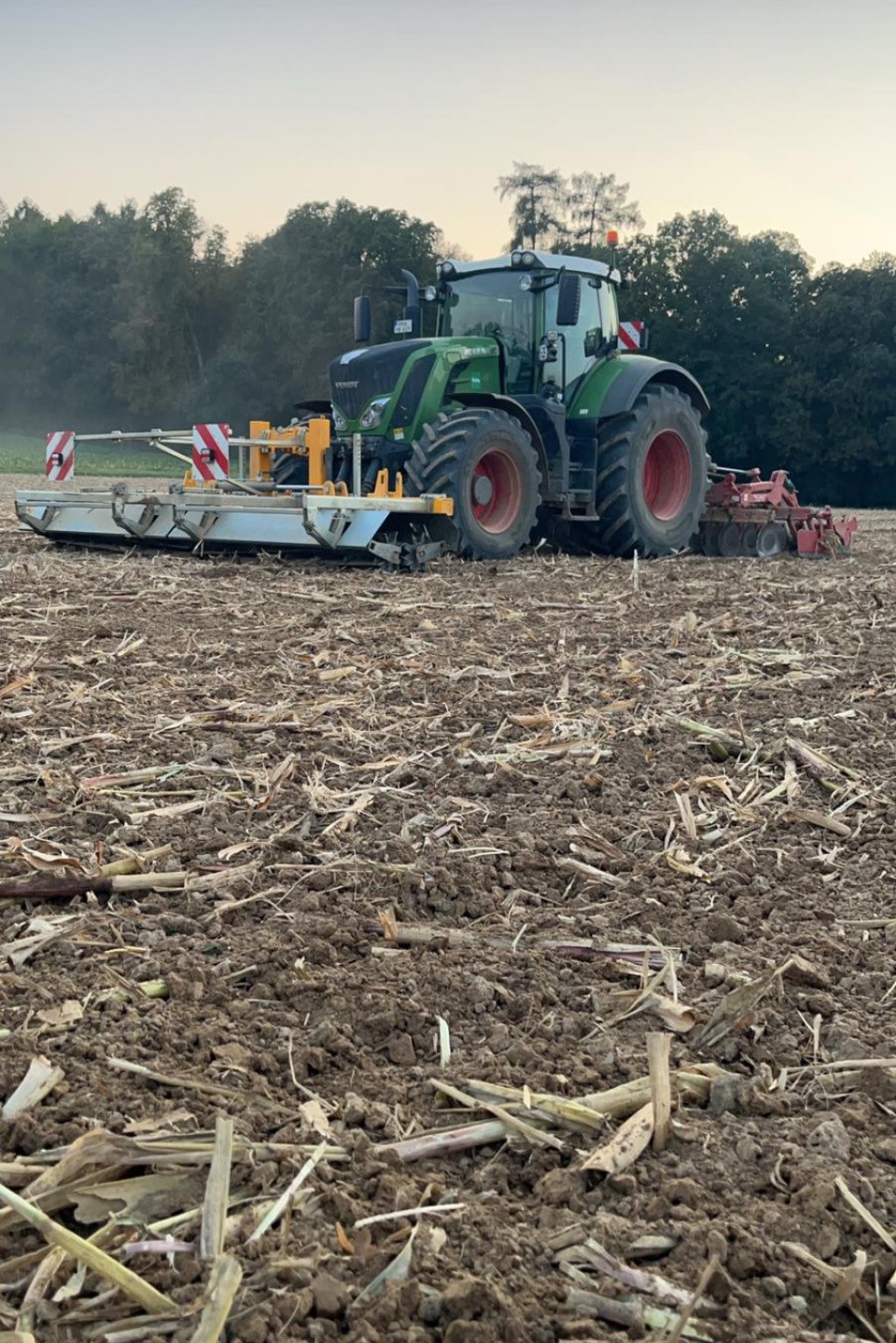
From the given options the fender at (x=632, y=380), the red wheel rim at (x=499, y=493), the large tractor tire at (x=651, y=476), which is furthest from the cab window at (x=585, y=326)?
the red wheel rim at (x=499, y=493)

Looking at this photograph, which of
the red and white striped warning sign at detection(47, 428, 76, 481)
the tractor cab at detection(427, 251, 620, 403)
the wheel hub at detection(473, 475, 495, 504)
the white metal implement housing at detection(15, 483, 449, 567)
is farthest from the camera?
the red and white striped warning sign at detection(47, 428, 76, 481)

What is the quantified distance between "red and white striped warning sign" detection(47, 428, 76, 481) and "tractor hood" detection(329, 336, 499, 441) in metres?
2.77

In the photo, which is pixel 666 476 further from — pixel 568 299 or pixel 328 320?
pixel 328 320

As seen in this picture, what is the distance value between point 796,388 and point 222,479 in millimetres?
30876

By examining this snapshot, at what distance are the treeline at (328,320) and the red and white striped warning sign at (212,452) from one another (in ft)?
98.9

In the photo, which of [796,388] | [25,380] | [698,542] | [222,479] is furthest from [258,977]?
[25,380]

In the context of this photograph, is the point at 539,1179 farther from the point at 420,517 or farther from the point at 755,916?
the point at 420,517

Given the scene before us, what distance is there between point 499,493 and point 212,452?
258 centimetres

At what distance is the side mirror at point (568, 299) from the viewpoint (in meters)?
10.9

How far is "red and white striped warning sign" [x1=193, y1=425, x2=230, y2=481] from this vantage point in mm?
10602

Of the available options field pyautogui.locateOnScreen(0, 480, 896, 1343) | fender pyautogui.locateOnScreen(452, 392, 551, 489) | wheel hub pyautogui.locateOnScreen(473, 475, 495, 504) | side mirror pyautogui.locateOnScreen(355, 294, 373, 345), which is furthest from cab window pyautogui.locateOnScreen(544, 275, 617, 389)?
field pyautogui.locateOnScreen(0, 480, 896, 1343)

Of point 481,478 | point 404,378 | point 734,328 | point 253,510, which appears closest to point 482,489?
point 481,478

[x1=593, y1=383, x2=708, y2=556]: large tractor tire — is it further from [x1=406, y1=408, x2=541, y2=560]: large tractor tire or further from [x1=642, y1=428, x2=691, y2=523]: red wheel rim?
[x1=406, y1=408, x2=541, y2=560]: large tractor tire

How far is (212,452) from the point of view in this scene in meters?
10.7
